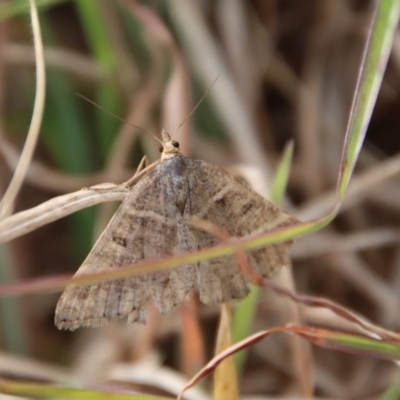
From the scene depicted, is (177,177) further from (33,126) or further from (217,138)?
(217,138)

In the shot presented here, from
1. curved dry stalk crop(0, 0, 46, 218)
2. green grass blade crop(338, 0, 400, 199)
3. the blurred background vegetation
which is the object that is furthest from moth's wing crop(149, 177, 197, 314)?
the blurred background vegetation

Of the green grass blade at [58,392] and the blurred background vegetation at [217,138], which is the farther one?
the blurred background vegetation at [217,138]

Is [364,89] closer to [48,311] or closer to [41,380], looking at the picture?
[41,380]

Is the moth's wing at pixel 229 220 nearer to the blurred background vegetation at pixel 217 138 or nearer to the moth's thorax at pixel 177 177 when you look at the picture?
the moth's thorax at pixel 177 177

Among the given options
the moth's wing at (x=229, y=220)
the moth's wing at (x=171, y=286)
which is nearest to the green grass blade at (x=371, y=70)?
the moth's wing at (x=229, y=220)

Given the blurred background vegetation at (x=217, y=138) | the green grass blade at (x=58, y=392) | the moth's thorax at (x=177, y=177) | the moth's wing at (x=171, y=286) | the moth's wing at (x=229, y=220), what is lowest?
the green grass blade at (x=58, y=392)
